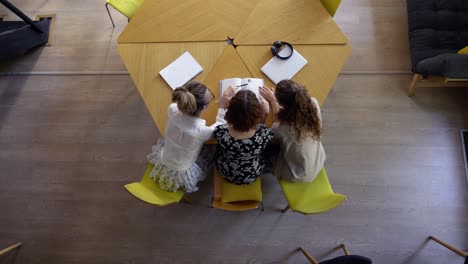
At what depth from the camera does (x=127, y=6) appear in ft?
7.13

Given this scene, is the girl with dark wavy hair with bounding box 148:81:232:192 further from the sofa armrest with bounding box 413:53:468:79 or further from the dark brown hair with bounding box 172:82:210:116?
the sofa armrest with bounding box 413:53:468:79

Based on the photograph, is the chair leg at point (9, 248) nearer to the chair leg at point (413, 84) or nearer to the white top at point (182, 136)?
the white top at point (182, 136)

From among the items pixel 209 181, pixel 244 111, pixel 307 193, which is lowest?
pixel 209 181

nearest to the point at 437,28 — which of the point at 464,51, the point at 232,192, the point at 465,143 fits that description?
the point at 464,51

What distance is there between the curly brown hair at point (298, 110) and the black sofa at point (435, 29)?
1.27 metres

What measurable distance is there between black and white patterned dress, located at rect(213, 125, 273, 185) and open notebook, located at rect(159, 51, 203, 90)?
422 millimetres

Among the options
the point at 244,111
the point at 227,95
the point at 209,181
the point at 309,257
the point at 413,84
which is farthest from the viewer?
the point at 413,84

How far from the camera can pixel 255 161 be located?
1756mm

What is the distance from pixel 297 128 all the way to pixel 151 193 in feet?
2.85

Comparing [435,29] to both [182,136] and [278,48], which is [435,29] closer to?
[278,48]

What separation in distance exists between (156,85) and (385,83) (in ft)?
6.45

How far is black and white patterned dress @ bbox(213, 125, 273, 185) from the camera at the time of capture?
159cm

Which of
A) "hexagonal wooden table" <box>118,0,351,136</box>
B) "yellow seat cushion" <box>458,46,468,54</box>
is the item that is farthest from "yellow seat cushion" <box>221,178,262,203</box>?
"yellow seat cushion" <box>458,46,468,54</box>

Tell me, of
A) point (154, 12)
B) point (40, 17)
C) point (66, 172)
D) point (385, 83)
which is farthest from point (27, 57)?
point (385, 83)
